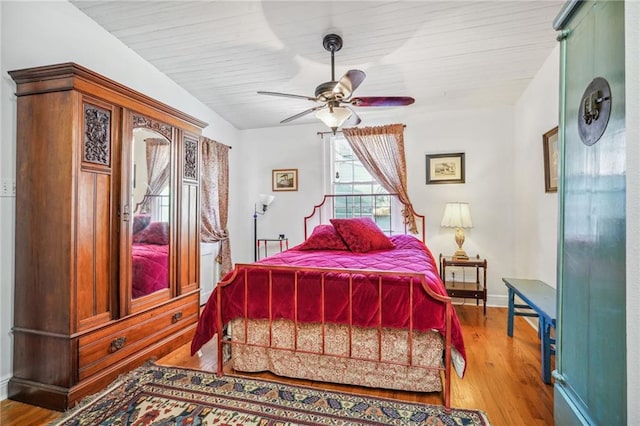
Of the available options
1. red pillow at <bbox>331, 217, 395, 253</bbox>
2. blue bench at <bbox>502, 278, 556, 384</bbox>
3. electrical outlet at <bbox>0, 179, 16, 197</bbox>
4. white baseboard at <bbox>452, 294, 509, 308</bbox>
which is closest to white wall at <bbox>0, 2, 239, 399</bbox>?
electrical outlet at <bbox>0, 179, 16, 197</bbox>

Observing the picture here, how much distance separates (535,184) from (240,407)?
10.8 ft

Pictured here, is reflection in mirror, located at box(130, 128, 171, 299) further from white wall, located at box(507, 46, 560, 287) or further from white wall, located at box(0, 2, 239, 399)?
white wall, located at box(507, 46, 560, 287)

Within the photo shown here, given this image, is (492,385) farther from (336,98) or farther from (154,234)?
(154,234)

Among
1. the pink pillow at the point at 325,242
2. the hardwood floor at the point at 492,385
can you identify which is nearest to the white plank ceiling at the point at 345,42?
the pink pillow at the point at 325,242

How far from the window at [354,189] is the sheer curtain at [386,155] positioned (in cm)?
17

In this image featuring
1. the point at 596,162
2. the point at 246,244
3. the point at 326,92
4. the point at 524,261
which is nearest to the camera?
the point at 596,162

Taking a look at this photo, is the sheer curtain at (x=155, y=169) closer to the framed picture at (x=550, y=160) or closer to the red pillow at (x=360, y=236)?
the red pillow at (x=360, y=236)

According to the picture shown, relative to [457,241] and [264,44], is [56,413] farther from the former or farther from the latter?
[457,241]

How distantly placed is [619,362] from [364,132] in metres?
3.51

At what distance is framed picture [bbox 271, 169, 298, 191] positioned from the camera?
4500 mm

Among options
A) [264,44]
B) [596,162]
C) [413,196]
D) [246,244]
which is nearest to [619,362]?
[596,162]

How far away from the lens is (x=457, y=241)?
3.66 meters

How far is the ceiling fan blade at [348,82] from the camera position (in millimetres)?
2051

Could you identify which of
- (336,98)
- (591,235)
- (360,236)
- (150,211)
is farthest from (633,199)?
(150,211)
